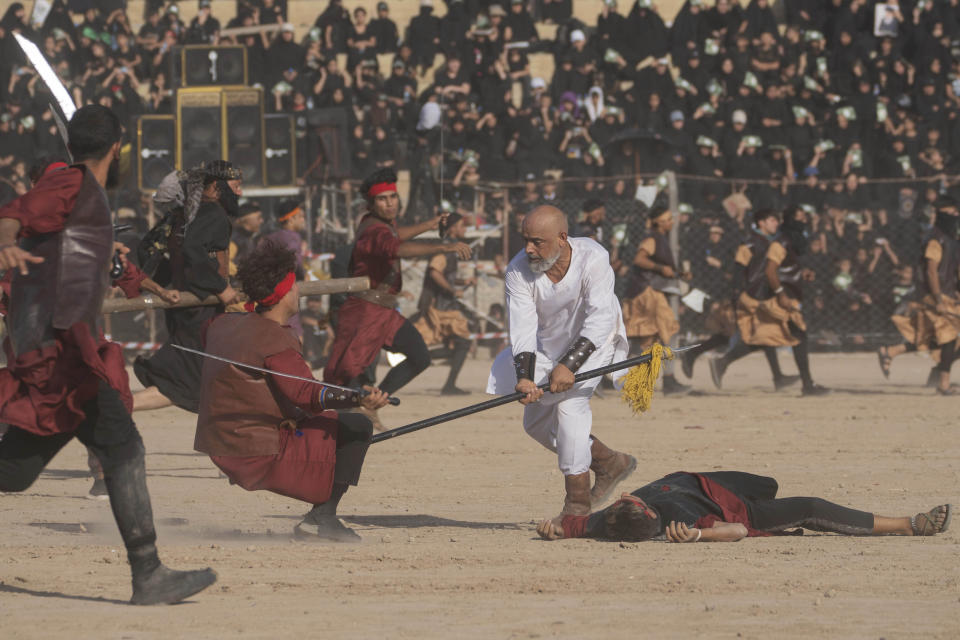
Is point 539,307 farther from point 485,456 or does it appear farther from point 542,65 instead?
point 542,65

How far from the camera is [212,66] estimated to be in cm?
1839

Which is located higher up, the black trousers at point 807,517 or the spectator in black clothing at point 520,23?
the spectator in black clothing at point 520,23

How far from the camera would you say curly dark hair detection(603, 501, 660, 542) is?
21.8 ft

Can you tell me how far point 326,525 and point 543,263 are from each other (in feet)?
5.23

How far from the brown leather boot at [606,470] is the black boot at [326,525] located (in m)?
1.37

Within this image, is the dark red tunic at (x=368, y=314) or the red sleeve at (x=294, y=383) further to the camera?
the dark red tunic at (x=368, y=314)

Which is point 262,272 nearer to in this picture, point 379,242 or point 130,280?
point 130,280

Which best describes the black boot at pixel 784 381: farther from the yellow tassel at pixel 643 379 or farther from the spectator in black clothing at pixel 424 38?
the spectator in black clothing at pixel 424 38

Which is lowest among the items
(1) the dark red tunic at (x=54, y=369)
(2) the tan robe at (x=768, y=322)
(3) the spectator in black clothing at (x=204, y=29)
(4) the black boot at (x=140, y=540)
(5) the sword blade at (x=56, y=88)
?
(2) the tan robe at (x=768, y=322)

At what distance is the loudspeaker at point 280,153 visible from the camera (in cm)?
1828

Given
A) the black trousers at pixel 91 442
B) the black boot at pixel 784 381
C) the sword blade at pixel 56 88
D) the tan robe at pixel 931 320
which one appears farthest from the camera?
the black boot at pixel 784 381

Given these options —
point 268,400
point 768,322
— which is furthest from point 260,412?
point 768,322

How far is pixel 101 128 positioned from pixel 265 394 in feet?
4.69

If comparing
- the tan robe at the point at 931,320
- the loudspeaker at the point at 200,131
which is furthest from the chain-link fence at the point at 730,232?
the tan robe at the point at 931,320
